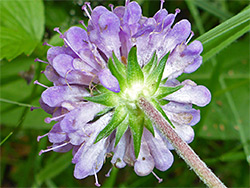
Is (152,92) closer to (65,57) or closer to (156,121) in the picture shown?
(156,121)

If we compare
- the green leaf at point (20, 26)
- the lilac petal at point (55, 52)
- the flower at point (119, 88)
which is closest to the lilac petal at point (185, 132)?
the flower at point (119, 88)

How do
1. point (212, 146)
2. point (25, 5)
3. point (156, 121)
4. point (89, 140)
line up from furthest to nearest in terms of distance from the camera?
point (212, 146) → point (25, 5) → point (89, 140) → point (156, 121)

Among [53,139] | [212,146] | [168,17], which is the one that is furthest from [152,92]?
[212,146]

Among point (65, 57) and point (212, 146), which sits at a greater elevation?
point (65, 57)

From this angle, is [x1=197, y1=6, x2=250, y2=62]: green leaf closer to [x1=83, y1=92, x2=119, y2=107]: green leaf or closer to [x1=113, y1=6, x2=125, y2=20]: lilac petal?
[x1=113, y1=6, x2=125, y2=20]: lilac petal

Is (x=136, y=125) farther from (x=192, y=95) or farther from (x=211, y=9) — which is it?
(x=211, y=9)

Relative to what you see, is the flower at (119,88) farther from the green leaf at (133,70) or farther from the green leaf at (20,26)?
the green leaf at (20,26)
